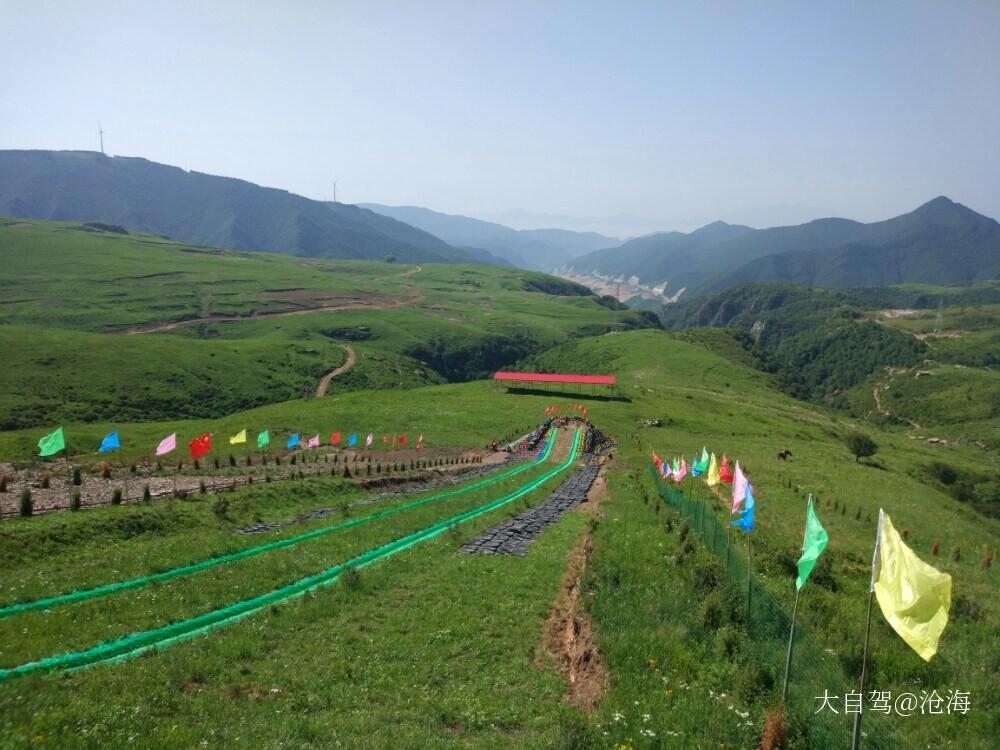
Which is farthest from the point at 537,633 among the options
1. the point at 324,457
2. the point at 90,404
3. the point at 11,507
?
the point at 90,404

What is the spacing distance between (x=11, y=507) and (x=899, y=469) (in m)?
85.8

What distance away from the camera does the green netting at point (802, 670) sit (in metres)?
10.6

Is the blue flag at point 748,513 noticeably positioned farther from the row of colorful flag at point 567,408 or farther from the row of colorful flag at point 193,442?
the row of colorful flag at point 567,408

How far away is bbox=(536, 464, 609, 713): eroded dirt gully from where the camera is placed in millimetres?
12984

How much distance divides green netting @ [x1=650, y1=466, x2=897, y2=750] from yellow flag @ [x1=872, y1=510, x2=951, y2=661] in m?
3.32

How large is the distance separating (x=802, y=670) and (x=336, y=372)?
132 m

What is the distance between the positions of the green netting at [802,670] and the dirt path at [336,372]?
355 ft

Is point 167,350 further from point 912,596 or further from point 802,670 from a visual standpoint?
point 912,596

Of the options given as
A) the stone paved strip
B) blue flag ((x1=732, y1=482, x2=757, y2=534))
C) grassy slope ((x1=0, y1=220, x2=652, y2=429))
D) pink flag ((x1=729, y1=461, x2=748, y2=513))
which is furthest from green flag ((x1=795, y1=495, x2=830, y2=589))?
grassy slope ((x1=0, y1=220, x2=652, y2=429))

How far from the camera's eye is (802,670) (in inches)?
508

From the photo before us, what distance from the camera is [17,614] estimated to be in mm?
14398

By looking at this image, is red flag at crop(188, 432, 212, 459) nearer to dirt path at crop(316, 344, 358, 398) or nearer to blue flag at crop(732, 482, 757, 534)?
blue flag at crop(732, 482, 757, 534)

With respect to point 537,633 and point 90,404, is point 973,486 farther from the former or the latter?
point 90,404

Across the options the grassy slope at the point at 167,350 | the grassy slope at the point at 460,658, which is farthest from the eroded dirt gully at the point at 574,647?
the grassy slope at the point at 167,350
